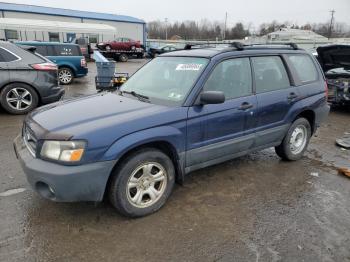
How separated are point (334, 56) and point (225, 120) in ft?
21.8

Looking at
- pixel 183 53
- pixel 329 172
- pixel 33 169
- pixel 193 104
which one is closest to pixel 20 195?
pixel 33 169

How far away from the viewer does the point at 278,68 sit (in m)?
4.63

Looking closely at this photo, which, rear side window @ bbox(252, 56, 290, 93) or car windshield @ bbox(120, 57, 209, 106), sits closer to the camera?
car windshield @ bbox(120, 57, 209, 106)

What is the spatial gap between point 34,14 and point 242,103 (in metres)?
37.6

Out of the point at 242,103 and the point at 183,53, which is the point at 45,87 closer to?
the point at 183,53

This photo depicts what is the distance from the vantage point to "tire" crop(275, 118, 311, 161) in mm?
4910

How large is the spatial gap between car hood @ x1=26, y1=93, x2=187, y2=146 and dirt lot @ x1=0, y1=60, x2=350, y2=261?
928 mm

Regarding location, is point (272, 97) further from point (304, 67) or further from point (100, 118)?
point (100, 118)

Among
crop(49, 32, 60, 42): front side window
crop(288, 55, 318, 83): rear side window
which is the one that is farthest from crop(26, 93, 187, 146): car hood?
crop(49, 32, 60, 42): front side window

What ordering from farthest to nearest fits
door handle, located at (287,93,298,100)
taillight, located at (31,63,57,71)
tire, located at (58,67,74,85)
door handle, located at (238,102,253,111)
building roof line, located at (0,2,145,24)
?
building roof line, located at (0,2,145,24), tire, located at (58,67,74,85), taillight, located at (31,63,57,71), door handle, located at (287,93,298,100), door handle, located at (238,102,253,111)

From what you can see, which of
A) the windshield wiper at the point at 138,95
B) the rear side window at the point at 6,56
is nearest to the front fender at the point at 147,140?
the windshield wiper at the point at 138,95

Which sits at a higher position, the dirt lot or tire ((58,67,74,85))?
tire ((58,67,74,85))

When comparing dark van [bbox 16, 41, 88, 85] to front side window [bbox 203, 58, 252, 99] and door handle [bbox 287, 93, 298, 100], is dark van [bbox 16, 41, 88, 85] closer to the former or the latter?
front side window [bbox 203, 58, 252, 99]

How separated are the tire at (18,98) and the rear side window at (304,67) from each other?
5.84 metres
